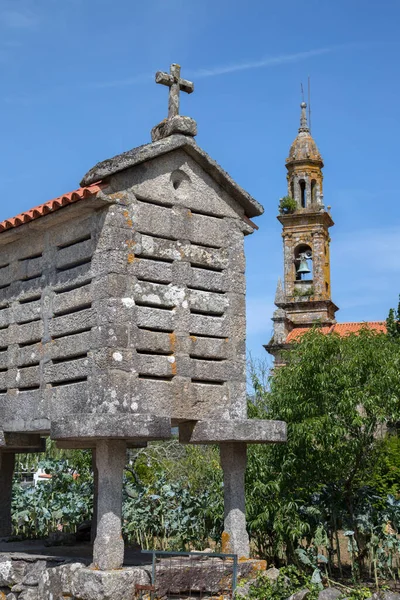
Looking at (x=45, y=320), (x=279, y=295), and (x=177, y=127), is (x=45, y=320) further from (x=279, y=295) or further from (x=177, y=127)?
(x=279, y=295)

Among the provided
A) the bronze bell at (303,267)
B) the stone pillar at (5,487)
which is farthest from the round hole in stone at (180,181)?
the bronze bell at (303,267)

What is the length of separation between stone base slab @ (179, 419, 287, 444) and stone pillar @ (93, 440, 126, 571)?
76 centimetres

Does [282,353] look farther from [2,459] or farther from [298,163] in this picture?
[298,163]

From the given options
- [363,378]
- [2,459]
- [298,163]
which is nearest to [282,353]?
[363,378]

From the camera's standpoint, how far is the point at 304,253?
38.7 m

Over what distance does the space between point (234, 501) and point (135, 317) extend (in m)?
2.22

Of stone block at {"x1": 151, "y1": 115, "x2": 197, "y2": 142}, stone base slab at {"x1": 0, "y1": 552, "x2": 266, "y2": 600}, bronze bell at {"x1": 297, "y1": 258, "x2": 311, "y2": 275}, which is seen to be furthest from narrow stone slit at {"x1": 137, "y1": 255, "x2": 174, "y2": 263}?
bronze bell at {"x1": 297, "y1": 258, "x2": 311, "y2": 275}

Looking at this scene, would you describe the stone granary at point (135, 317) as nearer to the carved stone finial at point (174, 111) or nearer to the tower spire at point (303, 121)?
the carved stone finial at point (174, 111)

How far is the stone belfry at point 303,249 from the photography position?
3716cm

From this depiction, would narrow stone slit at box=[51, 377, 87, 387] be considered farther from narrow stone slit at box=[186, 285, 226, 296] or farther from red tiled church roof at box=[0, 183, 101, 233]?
red tiled church roof at box=[0, 183, 101, 233]

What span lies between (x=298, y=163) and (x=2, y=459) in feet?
104

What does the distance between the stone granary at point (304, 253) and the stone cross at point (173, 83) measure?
1057 inches

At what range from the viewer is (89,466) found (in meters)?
15.4

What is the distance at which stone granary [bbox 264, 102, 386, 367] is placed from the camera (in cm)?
3700
